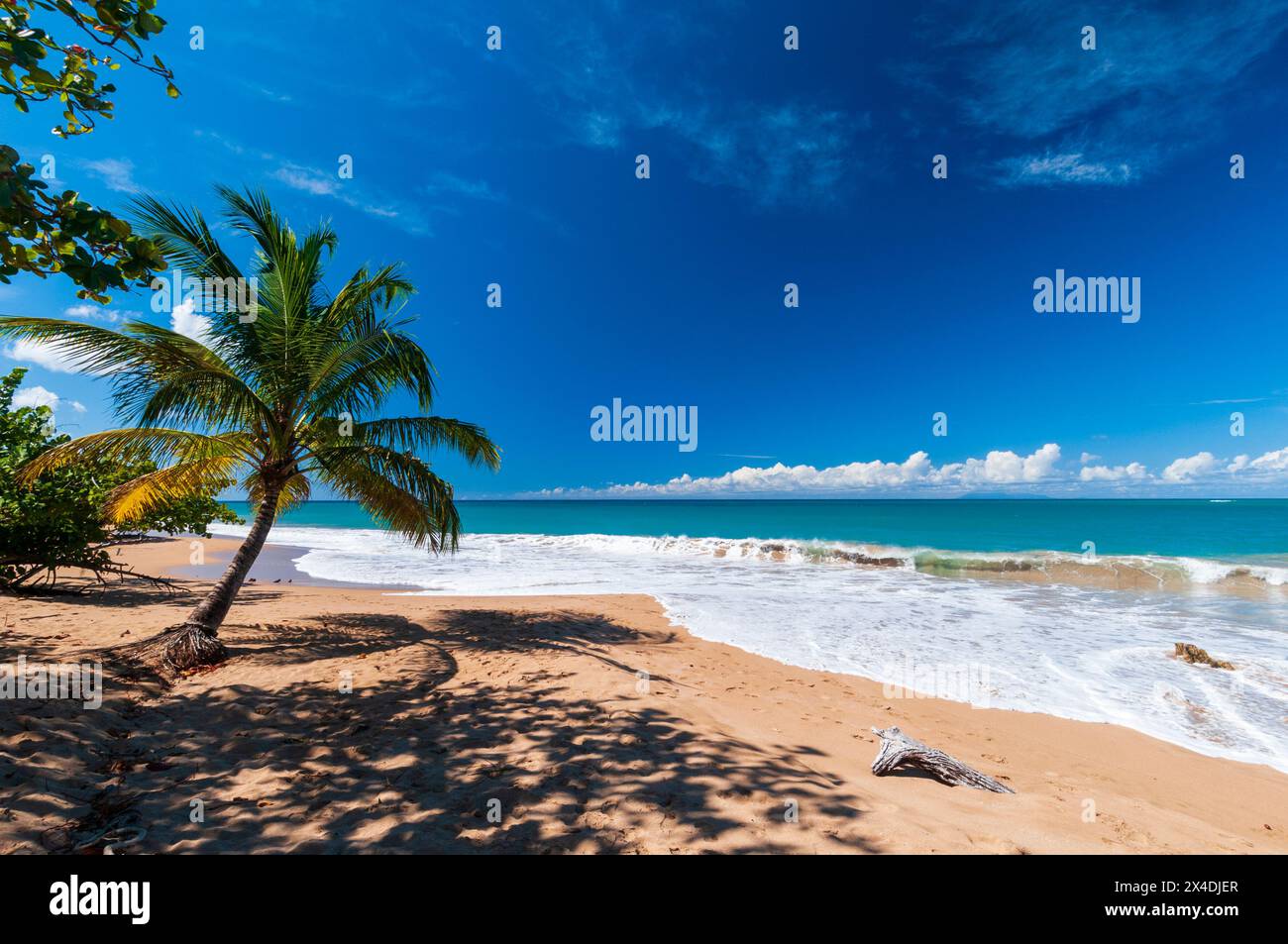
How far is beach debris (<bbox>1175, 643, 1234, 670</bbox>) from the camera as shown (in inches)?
357

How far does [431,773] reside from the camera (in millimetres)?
4094

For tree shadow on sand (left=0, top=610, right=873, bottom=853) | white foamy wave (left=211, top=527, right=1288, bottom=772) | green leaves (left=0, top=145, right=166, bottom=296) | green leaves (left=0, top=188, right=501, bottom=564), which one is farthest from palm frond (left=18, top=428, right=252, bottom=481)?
white foamy wave (left=211, top=527, right=1288, bottom=772)

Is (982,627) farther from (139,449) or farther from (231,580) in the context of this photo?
(139,449)

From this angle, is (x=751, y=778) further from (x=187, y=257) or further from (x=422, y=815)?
(x=187, y=257)

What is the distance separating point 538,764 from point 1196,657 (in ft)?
42.2

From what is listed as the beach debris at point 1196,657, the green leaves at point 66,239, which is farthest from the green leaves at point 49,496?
the beach debris at point 1196,657

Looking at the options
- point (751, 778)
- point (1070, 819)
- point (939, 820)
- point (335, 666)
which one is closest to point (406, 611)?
point (335, 666)

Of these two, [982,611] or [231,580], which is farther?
[982,611]

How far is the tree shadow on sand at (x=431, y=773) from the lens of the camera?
319 centimetres

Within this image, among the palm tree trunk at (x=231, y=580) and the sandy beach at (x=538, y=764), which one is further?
the palm tree trunk at (x=231, y=580)

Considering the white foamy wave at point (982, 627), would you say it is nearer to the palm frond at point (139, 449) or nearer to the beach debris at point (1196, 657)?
the beach debris at point (1196, 657)

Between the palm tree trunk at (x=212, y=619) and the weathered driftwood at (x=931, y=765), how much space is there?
8303mm

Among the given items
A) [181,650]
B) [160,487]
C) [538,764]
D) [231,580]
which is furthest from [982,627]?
[160,487]

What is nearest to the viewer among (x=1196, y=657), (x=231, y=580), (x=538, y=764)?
(x=538, y=764)
